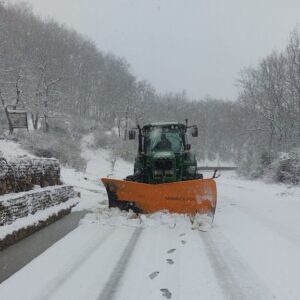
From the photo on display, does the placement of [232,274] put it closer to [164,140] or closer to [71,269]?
[71,269]

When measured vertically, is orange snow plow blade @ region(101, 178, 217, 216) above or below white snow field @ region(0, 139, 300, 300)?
above

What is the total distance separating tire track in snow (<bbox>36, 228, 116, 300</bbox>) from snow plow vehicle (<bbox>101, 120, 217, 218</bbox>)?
6.63 feet

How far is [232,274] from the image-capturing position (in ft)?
16.6

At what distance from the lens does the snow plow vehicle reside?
878 centimetres

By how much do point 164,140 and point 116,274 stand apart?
6622mm

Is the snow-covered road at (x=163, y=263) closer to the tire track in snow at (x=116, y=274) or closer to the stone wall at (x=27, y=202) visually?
the tire track in snow at (x=116, y=274)

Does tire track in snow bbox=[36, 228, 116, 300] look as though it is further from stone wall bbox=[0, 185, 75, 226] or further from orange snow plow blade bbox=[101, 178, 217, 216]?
orange snow plow blade bbox=[101, 178, 217, 216]

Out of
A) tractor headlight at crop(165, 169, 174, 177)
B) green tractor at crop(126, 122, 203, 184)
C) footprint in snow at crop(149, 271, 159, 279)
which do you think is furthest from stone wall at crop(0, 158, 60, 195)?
footprint in snow at crop(149, 271, 159, 279)

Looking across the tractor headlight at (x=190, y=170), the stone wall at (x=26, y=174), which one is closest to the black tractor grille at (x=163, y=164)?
the tractor headlight at (x=190, y=170)

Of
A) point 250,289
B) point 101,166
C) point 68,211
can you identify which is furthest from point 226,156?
point 250,289

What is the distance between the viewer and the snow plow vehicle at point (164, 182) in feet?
28.8

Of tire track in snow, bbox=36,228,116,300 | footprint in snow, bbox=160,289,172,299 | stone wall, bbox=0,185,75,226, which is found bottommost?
tire track in snow, bbox=36,228,116,300

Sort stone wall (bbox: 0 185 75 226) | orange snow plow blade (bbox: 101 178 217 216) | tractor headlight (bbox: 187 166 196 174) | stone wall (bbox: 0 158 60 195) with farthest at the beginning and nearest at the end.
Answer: tractor headlight (bbox: 187 166 196 174) → orange snow plow blade (bbox: 101 178 217 216) → stone wall (bbox: 0 158 60 195) → stone wall (bbox: 0 185 75 226)

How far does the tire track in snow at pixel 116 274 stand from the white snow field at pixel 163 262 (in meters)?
0.01
